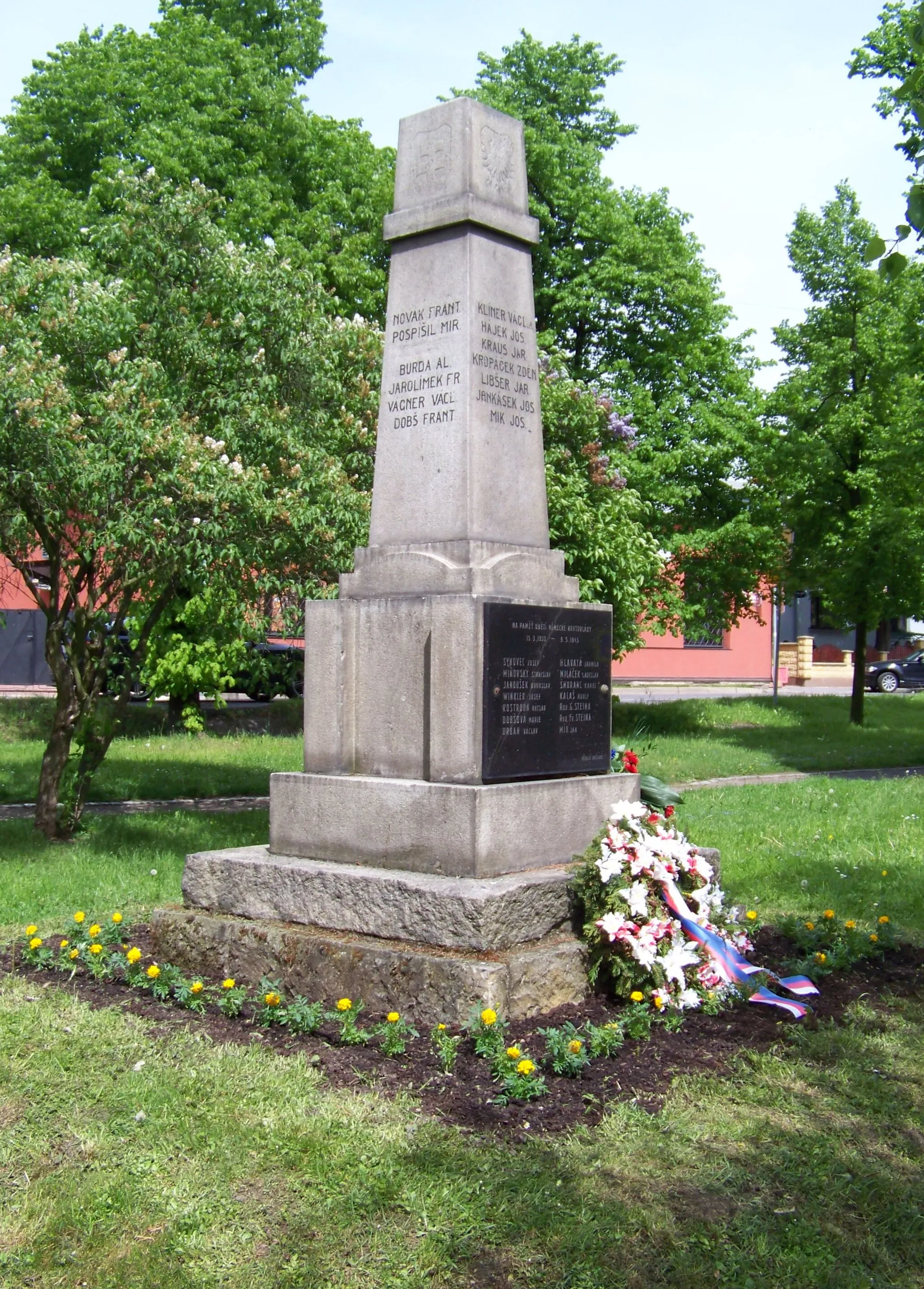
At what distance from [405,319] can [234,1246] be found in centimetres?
426

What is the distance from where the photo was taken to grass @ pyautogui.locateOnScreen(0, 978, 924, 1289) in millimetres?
3335

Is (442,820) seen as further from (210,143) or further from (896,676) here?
(896,676)

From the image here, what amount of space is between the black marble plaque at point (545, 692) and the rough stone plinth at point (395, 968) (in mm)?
827

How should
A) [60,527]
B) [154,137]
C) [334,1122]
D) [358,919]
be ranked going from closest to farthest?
[334,1122] < [358,919] < [60,527] < [154,137]

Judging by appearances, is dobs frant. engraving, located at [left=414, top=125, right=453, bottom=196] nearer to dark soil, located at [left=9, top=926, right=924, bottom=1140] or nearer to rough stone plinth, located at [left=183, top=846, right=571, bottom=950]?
rough stone plinth, located at [left=183, top=846, right=571, bottom=950]

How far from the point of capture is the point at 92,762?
10328 millimetres

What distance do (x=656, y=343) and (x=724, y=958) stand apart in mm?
20076

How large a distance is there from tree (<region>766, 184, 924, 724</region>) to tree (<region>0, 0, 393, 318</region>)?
762cm

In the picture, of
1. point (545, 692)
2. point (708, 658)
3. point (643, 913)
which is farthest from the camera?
point (708, 658)

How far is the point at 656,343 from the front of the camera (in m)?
24.1

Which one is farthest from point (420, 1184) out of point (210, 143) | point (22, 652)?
point (22, 652)

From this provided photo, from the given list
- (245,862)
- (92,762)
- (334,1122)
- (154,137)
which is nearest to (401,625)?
(245,862)

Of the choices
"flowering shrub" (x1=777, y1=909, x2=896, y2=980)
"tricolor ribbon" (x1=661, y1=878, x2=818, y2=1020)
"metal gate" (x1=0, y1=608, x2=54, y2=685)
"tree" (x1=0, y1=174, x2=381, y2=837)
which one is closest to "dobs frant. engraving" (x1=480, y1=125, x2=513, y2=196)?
"tree" (x1=0, y1=174, x2=381, y2=837)

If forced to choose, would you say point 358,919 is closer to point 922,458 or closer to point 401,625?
point 401,625
